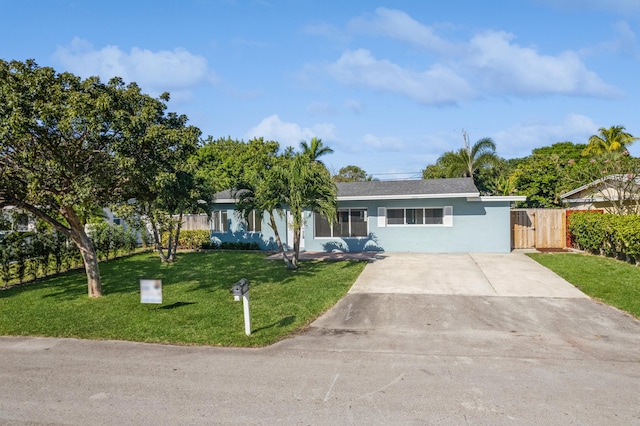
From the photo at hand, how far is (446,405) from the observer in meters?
5.10

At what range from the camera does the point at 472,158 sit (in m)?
30.8

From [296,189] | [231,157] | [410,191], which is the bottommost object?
[296,189]

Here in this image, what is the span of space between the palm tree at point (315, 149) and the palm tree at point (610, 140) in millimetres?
22616

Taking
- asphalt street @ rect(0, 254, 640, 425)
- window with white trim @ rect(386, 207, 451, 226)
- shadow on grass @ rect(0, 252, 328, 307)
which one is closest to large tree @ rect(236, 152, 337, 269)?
shadow on grass @ rect(0, 252, 328, 307)

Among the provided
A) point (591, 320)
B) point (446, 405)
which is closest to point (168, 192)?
point (446, 405)

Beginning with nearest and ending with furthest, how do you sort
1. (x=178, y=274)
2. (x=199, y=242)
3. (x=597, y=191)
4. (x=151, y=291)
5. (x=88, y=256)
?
(x=151, y=291) < (x=88, y=256) < (x=178, y=274) < (x=597, y=191) < (x=199, y=242)

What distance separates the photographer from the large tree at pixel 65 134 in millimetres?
8680

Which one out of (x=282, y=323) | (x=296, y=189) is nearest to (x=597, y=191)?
(x=296, y=189)

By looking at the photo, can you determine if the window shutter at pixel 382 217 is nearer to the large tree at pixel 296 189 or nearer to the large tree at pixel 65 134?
the large tree at pixel 296 189

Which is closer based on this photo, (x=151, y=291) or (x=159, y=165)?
(x=151, y=291)

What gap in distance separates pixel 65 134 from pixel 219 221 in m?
13.5

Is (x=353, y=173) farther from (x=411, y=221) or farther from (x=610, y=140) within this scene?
(x=411, y=221)

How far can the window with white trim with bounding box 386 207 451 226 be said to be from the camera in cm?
1953

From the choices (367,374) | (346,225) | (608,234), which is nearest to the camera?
(367,374)
